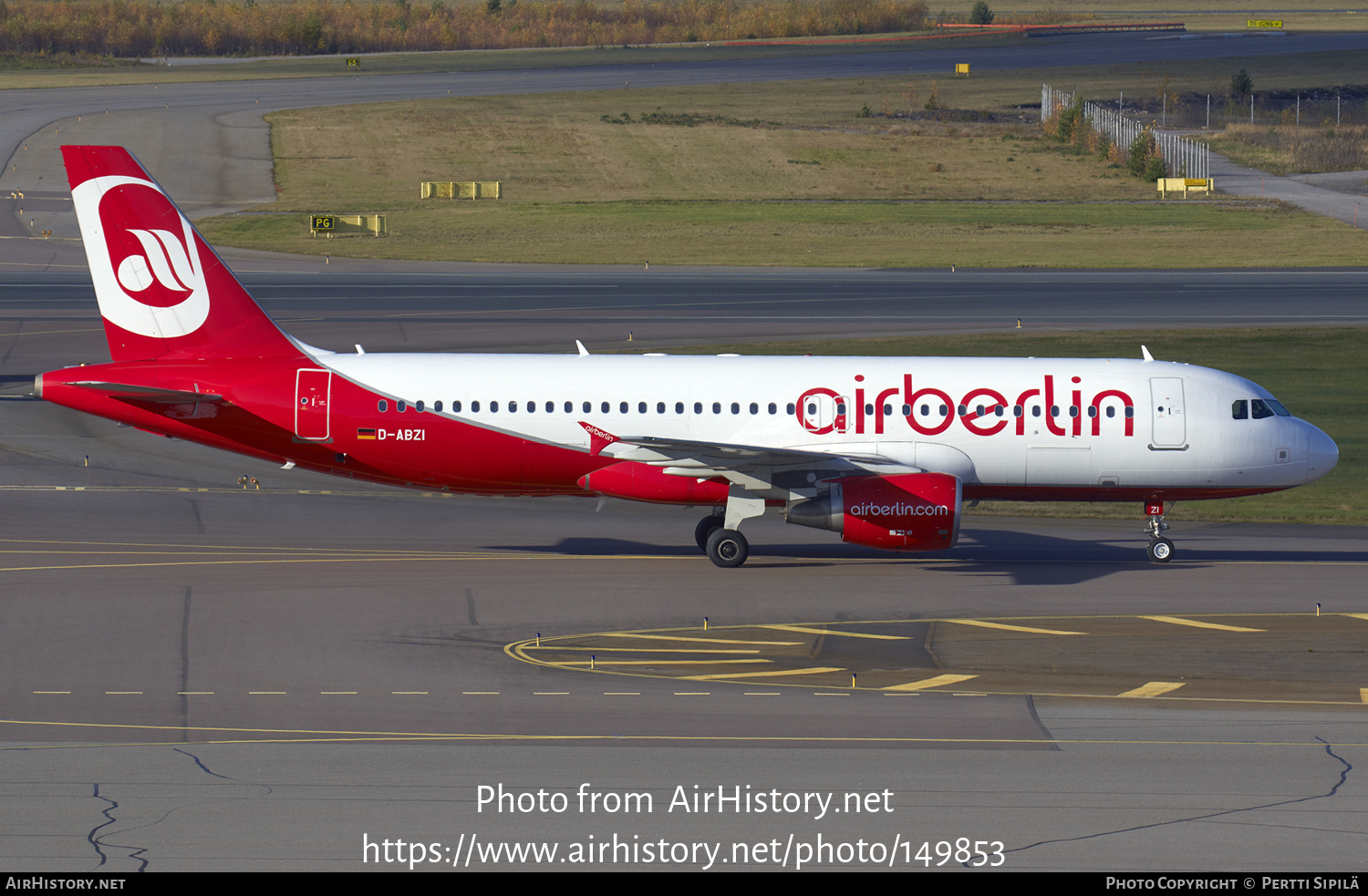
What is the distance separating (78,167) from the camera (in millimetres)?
30906

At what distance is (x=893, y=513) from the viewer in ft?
96.9

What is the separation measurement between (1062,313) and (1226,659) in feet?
Answer: 131

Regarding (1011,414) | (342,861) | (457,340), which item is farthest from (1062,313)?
(342,861)

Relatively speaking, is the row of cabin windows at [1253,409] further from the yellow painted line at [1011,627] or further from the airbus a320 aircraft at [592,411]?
the yellow painted line at [1011,627]

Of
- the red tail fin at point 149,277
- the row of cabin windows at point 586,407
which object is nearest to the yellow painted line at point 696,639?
the row of cabin windows at point 586,407

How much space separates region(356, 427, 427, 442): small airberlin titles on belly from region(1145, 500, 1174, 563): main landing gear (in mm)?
15526

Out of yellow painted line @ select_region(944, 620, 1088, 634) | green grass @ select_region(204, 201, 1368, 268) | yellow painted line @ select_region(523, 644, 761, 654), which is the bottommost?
yellow painted line @ select_region(944, 620, 1088, 634)

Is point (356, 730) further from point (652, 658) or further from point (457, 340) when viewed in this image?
point (457, 340)

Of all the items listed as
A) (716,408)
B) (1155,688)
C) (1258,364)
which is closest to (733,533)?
(716,408)

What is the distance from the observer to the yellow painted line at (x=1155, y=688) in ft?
75.6

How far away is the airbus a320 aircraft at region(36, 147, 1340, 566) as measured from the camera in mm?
30766

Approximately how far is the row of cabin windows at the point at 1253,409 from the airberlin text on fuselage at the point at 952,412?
7.97ft

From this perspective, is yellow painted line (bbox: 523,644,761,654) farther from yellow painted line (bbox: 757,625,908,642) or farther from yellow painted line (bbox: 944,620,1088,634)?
yellow painted line (bbox: 944,620,1088,634)

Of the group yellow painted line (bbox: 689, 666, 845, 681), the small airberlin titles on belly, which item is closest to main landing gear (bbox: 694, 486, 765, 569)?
the small airberlin titles on belly
